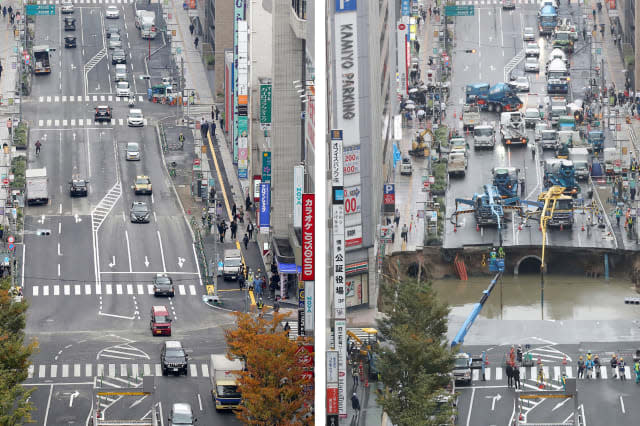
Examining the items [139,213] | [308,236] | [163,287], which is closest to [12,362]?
[308,236]

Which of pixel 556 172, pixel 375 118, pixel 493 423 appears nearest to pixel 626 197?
pixel 556 172

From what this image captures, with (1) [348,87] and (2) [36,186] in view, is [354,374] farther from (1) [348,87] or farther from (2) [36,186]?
(2) [36,186]

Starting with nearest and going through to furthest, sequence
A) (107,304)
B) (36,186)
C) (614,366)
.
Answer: (614,366) < (107,304) < (36,186)

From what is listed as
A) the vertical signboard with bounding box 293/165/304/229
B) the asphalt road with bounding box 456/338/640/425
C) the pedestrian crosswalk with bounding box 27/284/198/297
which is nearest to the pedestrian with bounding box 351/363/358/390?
the asphalt road with bounding box 456/338/640/425

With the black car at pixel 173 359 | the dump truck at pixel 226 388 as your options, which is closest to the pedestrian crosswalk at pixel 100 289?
the black car at pixel 173 359

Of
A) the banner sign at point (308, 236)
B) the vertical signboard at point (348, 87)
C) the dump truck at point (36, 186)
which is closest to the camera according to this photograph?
the banner sign at point (308, 236)

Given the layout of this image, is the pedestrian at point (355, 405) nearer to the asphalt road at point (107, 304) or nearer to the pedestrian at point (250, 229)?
the asphalt road at point (107, 304)

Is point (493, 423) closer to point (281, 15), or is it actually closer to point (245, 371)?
point (245, 371)
